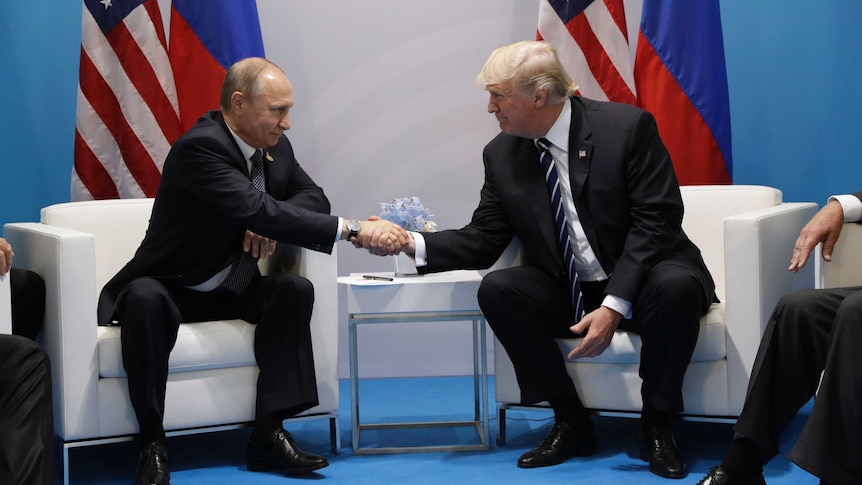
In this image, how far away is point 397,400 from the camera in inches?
164

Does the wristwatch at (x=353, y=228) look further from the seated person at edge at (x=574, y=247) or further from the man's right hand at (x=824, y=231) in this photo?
the man's right hand at (x=824, y=231)

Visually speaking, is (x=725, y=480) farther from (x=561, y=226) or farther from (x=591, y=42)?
(x=591, y=42)

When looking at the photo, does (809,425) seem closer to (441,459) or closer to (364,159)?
(441,459)

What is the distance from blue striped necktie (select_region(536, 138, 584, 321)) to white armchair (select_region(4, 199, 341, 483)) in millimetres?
735

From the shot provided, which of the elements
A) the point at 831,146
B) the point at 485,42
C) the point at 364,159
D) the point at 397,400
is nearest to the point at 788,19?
the point at 831,146

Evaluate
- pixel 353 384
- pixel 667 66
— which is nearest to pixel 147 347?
pixel 353 384

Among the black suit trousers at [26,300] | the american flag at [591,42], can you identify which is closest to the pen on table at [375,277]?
the black suit trousers at [26,300]

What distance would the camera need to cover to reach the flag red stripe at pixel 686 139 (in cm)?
414

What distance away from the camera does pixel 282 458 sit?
313 centimetres

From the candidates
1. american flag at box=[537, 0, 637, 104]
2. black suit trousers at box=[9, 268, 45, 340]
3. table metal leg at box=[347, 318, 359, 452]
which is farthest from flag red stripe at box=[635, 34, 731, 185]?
black suit trousers at box=[9, 268, 45, 340]

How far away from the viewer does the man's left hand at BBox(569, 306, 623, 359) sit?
9.67 ft

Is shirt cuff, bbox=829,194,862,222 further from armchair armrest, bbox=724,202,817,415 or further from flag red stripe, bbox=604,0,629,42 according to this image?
flag red stripe, bbox=604,0,629,42

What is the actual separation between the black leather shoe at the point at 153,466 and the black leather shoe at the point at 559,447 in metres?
1.05

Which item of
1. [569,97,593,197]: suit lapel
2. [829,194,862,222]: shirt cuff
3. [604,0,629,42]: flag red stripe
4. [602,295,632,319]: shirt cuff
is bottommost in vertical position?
[602,295,632,319]: shirt cuff
